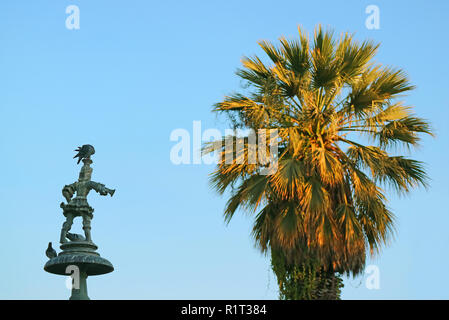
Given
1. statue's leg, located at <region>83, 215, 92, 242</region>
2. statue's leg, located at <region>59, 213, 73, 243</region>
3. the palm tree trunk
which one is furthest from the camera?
statue's leg, located at <region>83, 215, 92, 242</region>

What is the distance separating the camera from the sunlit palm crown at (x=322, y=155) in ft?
52.4

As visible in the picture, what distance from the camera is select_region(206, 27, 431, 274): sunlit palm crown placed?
52.4ft

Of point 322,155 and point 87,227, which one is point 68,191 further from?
point 322,155

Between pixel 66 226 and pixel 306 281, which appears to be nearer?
pixel 306 281

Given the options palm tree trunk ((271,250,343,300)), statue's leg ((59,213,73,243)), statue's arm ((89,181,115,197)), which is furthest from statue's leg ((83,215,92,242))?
palm tree trunk ((271,250,343,300))

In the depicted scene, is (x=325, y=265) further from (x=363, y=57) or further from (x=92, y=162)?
(x=92, y=162)

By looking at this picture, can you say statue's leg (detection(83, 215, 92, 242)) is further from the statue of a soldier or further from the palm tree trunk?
the palm tree trunk

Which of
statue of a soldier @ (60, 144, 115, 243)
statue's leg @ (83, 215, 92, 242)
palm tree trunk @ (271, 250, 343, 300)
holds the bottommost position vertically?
palm tree trunk @ (271, 250, 343, 300)

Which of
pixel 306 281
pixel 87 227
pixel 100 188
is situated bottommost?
pixel 306 281

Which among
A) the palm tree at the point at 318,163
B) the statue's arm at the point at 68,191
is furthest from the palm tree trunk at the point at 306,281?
the statue's arm at the point at 68,191

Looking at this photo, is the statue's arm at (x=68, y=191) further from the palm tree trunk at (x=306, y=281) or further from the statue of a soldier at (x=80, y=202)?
the palm tree trunk at (x=306, y=281)

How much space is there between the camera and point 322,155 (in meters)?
16.5

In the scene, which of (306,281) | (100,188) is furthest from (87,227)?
(306,281)
